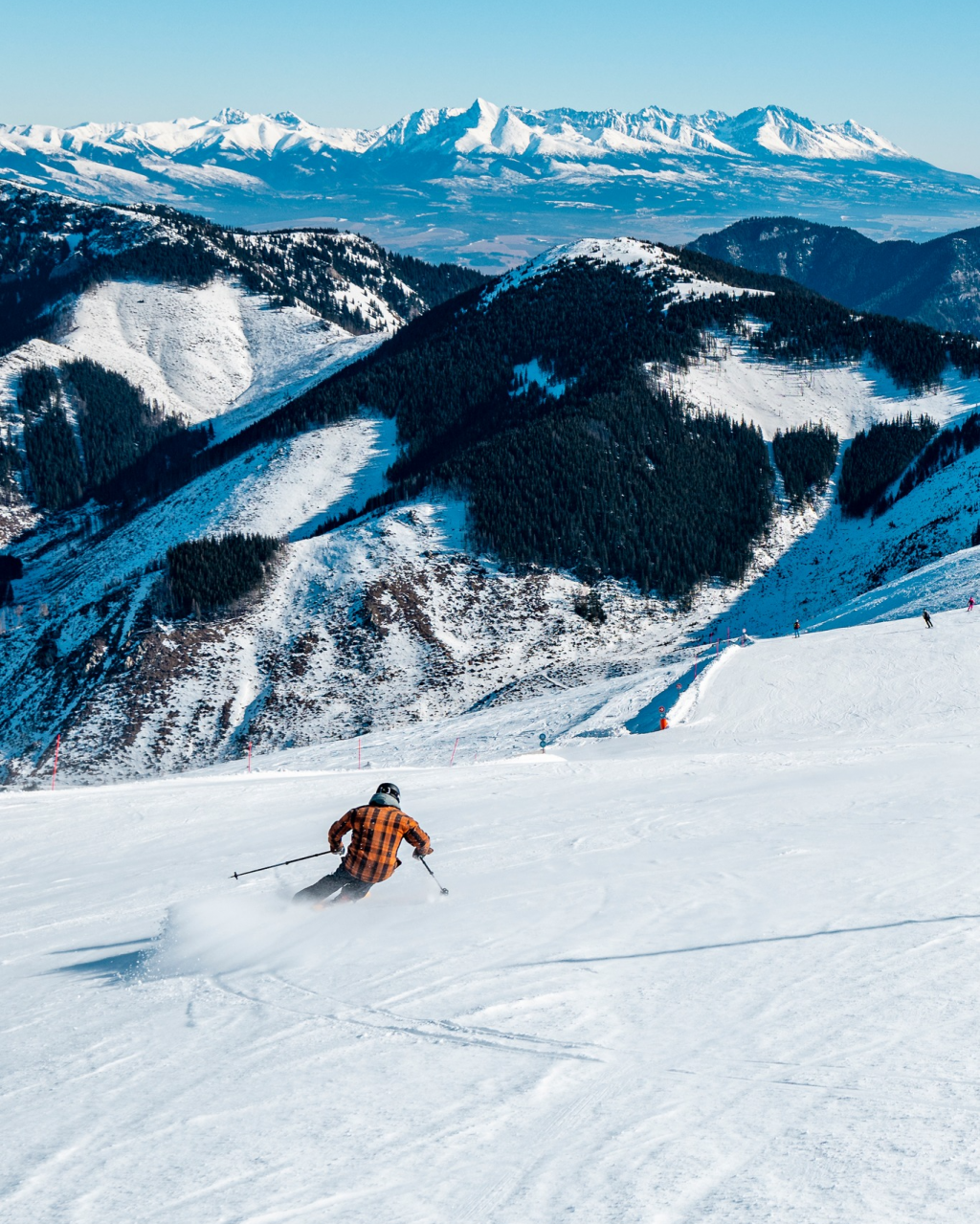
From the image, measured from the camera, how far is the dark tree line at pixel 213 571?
68938mm

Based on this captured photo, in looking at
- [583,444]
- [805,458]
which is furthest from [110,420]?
[805,458]

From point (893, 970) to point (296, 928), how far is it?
669 cm

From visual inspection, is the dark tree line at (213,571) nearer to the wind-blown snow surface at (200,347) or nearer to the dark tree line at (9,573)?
the dark tree line at (9,573)

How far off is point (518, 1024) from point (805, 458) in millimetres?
92010

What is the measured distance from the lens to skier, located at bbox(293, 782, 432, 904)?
11.4 metres

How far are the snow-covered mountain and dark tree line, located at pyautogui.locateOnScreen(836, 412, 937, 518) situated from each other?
197 centimetres

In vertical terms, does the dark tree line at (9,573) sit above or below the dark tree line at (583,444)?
below

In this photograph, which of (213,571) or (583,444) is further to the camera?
(583,444)

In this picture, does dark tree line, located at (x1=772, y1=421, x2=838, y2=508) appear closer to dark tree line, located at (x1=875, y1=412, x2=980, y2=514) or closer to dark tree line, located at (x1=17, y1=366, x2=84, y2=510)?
dark tree line, located at (x1=875, y1=412, x2=980, y2=514)

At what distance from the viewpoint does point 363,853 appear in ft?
37.3

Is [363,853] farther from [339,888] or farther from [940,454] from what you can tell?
[940,454]

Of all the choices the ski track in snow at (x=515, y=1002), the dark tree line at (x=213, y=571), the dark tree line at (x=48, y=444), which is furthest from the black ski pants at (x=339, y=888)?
the dark tree line at (x=48, y=444)

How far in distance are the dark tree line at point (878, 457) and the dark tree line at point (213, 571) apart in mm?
56427

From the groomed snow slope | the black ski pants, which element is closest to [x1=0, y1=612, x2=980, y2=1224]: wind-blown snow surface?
the black ski pants
